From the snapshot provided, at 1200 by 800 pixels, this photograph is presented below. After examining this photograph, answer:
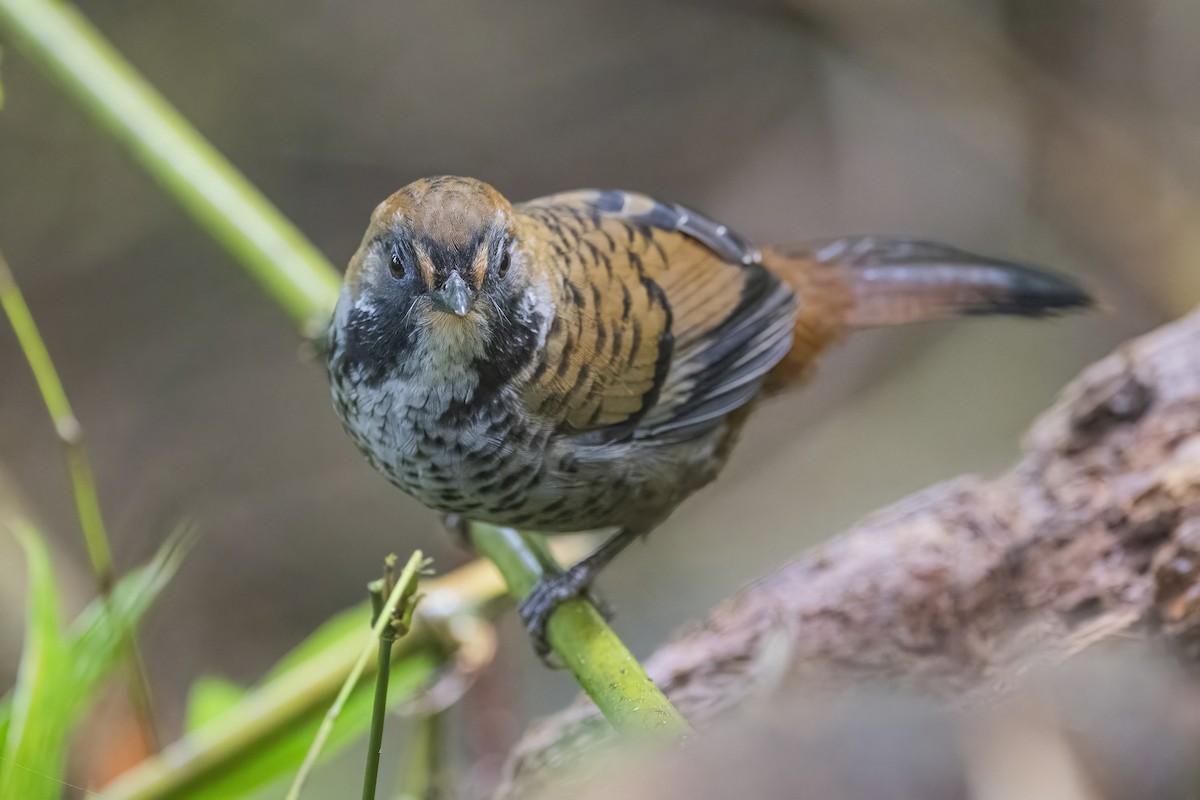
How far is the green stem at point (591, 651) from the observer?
159 centimetres

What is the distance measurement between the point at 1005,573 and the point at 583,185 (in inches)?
122

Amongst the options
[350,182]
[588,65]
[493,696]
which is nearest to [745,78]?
[588,65]

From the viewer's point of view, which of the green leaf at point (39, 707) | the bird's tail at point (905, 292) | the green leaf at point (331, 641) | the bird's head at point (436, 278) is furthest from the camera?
the bird's tail at point (905, 292)

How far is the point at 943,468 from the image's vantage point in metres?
4.68

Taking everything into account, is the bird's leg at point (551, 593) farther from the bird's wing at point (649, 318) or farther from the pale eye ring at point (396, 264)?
the pale eye ring at point (396, 264)

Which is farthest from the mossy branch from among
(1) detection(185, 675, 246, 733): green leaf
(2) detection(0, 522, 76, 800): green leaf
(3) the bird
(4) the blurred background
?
(4) the blurred background

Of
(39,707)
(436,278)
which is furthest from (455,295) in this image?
(39,707)

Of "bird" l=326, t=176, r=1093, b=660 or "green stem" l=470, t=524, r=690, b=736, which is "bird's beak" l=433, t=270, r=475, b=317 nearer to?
"bird" l=326, t=176, r=1093, b=660

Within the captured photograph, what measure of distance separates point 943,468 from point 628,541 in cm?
260

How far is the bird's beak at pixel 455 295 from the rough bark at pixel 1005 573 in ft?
2.78

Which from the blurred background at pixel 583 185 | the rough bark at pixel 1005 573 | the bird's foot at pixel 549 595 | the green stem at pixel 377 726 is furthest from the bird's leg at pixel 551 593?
the blurred background at pixel 583 185

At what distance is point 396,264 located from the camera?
1739 millimetres

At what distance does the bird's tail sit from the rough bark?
24cm

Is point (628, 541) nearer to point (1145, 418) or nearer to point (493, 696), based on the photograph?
point (493, 696)
